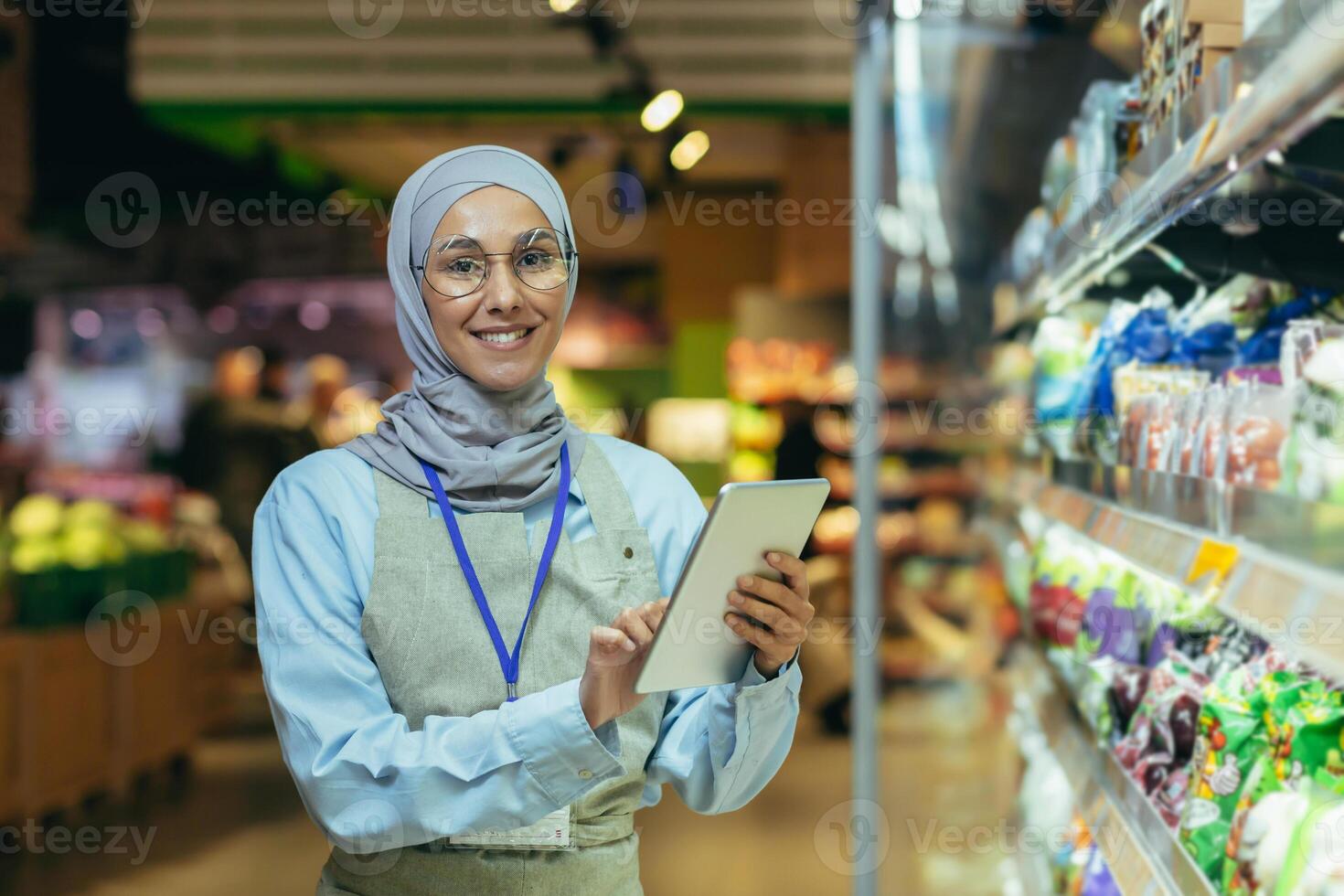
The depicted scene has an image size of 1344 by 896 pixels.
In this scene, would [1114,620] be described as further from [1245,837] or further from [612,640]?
[612,640]

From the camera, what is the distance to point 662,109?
531 cm

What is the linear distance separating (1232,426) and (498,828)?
0.85 metres

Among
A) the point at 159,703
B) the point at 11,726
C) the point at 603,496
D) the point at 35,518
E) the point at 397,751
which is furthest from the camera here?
the point at 159,703

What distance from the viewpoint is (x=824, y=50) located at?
5.37m

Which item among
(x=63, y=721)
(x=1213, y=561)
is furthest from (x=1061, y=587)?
(x=63, y=721)

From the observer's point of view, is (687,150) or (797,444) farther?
(687,150)

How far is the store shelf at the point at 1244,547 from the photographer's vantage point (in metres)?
0.91

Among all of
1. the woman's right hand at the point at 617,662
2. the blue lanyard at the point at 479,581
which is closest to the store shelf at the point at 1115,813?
the woman's right hand at the point at 617,662

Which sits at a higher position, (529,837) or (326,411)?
(326,411)

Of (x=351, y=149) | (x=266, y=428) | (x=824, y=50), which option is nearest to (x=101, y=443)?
(x=351, y=149)

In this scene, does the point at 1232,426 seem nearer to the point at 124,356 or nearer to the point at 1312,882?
the point at 1312,882

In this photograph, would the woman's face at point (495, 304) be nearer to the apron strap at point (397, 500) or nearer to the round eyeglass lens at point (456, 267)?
the round eyeglass lens at point (456, 267)

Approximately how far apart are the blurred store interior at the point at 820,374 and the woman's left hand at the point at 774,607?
373 mm

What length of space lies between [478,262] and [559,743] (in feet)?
1.71
